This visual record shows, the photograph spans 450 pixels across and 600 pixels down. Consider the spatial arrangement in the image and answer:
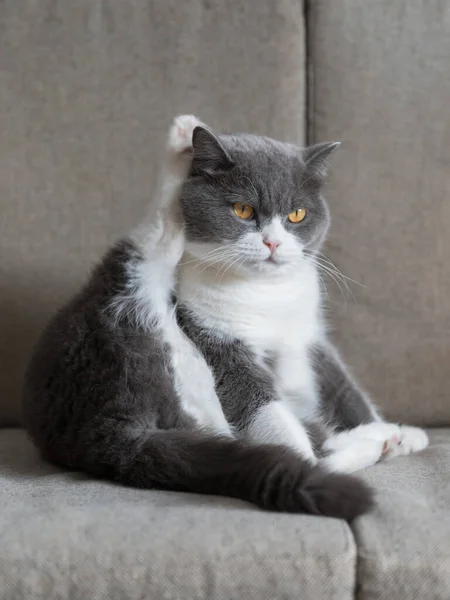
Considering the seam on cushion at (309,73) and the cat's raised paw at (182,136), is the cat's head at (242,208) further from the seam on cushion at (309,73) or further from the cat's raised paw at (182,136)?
the seam on cushion at (309,73)

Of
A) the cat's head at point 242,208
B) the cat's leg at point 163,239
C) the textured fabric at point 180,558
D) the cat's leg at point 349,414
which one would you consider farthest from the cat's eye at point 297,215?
the textured fabric at point 180,558

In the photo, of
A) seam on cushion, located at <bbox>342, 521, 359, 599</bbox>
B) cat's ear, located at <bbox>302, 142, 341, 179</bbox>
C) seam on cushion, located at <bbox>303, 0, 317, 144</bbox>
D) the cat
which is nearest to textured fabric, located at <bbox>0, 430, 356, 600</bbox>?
seam on cushion, located at <bbox>342, 521, 359, 599</bbox>

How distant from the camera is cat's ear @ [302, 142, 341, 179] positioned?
4.59ft

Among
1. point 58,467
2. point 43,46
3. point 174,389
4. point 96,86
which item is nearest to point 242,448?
point 174,389

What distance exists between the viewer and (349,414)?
4.94 ft

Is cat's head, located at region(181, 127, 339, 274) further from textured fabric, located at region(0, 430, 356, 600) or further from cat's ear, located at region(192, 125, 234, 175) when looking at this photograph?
textured fabric, located at region(0, 430, 356, 600)

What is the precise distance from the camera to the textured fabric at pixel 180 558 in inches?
34.1

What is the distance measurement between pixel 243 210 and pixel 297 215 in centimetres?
12

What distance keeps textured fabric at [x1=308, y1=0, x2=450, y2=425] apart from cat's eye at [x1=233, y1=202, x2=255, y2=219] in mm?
467

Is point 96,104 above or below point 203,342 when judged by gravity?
above

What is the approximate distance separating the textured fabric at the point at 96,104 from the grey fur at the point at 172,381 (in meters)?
0.40

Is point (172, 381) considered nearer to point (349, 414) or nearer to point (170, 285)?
point (170, 285)

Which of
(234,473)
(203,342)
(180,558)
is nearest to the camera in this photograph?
(180,558)

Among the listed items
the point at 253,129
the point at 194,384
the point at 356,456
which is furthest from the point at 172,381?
the point at 253,129
